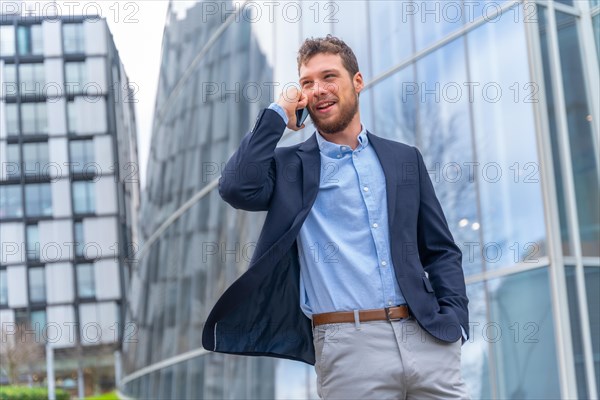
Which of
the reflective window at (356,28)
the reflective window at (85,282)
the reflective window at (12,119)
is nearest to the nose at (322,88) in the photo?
the reflective window at (356,28)

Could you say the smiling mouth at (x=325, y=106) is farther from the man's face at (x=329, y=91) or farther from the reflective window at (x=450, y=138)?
the reflective window at (x=450, y=138)

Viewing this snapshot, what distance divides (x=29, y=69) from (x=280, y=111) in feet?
251

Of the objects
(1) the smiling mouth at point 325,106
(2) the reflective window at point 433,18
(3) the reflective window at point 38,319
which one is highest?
(2) the reflective window at point 433,18

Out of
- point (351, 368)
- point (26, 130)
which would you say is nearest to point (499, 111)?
point (351, 368)

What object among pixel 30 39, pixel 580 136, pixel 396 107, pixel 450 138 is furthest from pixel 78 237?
pixel 580 136

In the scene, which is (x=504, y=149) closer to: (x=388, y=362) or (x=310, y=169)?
(x=310, y=169)

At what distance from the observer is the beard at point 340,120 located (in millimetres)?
3617

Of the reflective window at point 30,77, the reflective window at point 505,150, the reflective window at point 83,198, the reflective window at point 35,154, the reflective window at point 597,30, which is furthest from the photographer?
the reflective window at point 30,77

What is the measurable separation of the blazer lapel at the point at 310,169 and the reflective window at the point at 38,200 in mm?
70067

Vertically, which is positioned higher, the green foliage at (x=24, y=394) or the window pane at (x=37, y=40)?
the window pane at (x=37, y=40)

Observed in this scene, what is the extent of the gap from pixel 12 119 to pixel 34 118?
1892 mm

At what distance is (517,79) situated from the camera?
818 cm

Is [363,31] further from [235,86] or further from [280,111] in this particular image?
[280,111]

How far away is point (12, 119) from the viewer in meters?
74.9
